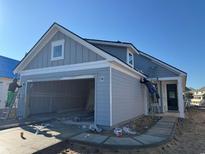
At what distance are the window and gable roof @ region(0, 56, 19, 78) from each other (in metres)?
10.3

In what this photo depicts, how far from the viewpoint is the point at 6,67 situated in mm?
18641

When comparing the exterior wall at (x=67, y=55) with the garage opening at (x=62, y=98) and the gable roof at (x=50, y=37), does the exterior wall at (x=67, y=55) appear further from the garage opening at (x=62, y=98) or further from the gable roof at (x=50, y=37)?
the garage opening at (x=62, y=98)

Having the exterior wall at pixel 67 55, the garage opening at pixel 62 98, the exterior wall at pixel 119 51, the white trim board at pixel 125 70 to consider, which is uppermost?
the exterior wall at pixel 119 51

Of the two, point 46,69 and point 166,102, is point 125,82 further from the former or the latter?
point 166,102

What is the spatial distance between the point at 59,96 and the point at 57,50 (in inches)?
210

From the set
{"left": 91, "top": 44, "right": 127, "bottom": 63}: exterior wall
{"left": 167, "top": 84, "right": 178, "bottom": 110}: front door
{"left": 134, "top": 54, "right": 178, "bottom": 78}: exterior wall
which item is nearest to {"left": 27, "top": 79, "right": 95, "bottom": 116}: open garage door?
{"left": 91, "top": 44, "right": 127, "bottom": 63}: exterior wall

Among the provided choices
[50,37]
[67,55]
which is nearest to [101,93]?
[67,55]

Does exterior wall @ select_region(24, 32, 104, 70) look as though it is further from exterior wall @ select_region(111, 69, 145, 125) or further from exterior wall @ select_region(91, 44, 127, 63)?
exterior wall @ select_region(91, 44, 127, 63)

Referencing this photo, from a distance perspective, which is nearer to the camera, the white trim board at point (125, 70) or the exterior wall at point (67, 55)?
the white trim board at point (125, 70)

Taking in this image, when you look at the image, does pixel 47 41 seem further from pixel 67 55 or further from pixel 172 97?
Result: pixel 172 97

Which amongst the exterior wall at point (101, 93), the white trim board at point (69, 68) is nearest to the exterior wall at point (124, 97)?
the exterior wall at point (101, 93)

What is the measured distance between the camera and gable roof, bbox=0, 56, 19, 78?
1730 cm

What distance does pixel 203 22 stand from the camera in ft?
46.6

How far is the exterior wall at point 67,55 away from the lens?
27.0 ft
